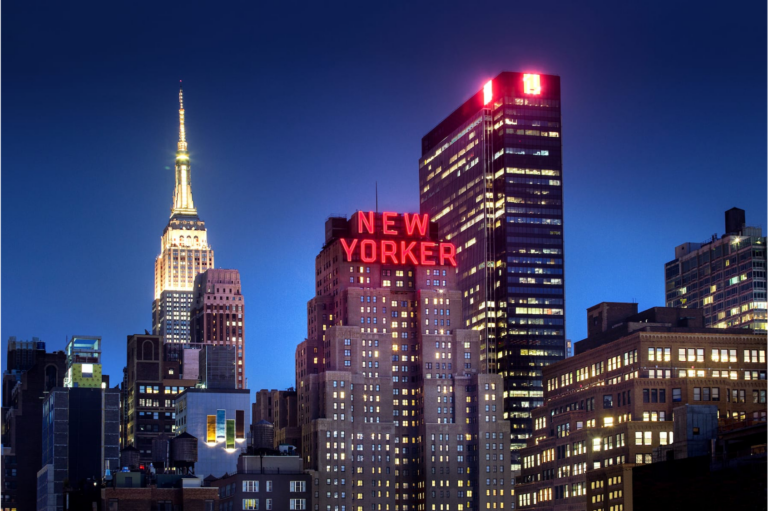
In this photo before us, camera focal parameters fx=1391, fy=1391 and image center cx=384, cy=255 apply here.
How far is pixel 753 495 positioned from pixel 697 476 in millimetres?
13060

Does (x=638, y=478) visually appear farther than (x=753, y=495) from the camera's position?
Yes

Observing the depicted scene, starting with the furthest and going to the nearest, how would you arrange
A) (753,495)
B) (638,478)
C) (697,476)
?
1. (638,478)
2. (697,476)
3. (753,495)

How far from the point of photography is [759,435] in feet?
564

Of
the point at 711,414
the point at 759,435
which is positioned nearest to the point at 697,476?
the point at 759,435

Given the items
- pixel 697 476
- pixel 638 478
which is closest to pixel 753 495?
pixel 697 476

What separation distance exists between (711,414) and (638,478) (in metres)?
15.1

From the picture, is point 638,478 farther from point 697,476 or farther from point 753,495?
point 753,495

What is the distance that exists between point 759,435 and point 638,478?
1717 centimetres

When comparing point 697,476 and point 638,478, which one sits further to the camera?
point 638,478

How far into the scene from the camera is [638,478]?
18038cm

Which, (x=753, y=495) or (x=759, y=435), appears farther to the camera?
(x=759, y=435)

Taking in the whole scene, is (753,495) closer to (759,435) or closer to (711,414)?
(759,435)

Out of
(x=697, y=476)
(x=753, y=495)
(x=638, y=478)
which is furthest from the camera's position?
(x=638, y=478)

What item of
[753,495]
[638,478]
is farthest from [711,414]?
[753,495]
